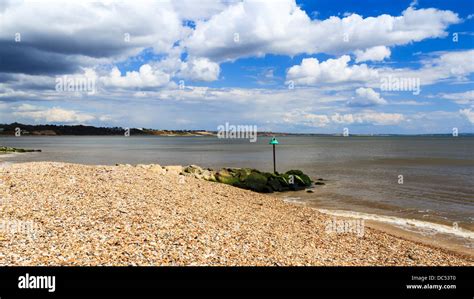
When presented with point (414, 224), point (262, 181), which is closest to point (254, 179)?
point (262, 181)

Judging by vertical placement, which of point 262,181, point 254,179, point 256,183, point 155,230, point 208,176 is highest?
point 155,230

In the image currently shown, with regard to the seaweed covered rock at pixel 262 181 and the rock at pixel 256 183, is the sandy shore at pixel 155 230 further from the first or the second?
the seaweed covered rock at pixel 262 181

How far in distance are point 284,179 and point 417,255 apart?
18957mm

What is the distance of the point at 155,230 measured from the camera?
1050 cm

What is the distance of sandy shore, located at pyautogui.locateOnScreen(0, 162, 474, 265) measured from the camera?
28.4 ft

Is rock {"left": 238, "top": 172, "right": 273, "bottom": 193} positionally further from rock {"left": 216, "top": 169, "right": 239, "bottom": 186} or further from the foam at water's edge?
the foam at water's edge

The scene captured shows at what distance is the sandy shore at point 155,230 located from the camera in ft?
28.4

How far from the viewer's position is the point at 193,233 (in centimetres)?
1067

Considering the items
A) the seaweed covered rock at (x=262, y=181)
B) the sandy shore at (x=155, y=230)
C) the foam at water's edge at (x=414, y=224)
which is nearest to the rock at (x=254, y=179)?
the seaweed covered rock at (x=262, y=181)

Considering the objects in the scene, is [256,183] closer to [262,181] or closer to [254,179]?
[254,179]
